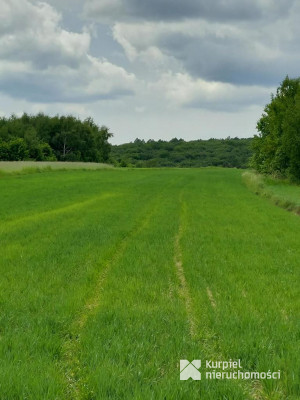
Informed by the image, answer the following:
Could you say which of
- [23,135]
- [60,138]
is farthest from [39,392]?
[60,138]

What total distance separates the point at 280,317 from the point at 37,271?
5.51 meters

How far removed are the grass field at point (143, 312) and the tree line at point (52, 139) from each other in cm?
8838

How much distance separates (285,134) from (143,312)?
151 ft

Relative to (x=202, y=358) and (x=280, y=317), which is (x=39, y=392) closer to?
(x=202, y=358)

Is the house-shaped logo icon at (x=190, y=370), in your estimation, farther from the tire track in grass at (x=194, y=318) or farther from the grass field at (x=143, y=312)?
the tire track in grass at (x=194, y=318)

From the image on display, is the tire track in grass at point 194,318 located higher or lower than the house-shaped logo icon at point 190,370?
lower

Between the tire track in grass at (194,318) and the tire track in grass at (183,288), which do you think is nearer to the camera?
the tire track in grass at (194,318)

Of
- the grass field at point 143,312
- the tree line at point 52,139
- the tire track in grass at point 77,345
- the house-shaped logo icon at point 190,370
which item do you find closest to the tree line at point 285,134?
the grass field at point 143,312

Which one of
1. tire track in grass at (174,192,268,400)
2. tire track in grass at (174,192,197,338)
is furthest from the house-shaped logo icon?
tire track in grass at (174,192,197,338)

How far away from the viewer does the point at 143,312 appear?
22.8ft

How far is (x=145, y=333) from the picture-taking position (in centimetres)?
609

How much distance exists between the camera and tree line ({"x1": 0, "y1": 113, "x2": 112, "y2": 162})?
Answer: 98875mm

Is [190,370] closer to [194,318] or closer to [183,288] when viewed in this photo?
[194,318]

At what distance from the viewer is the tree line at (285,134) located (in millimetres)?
47781
